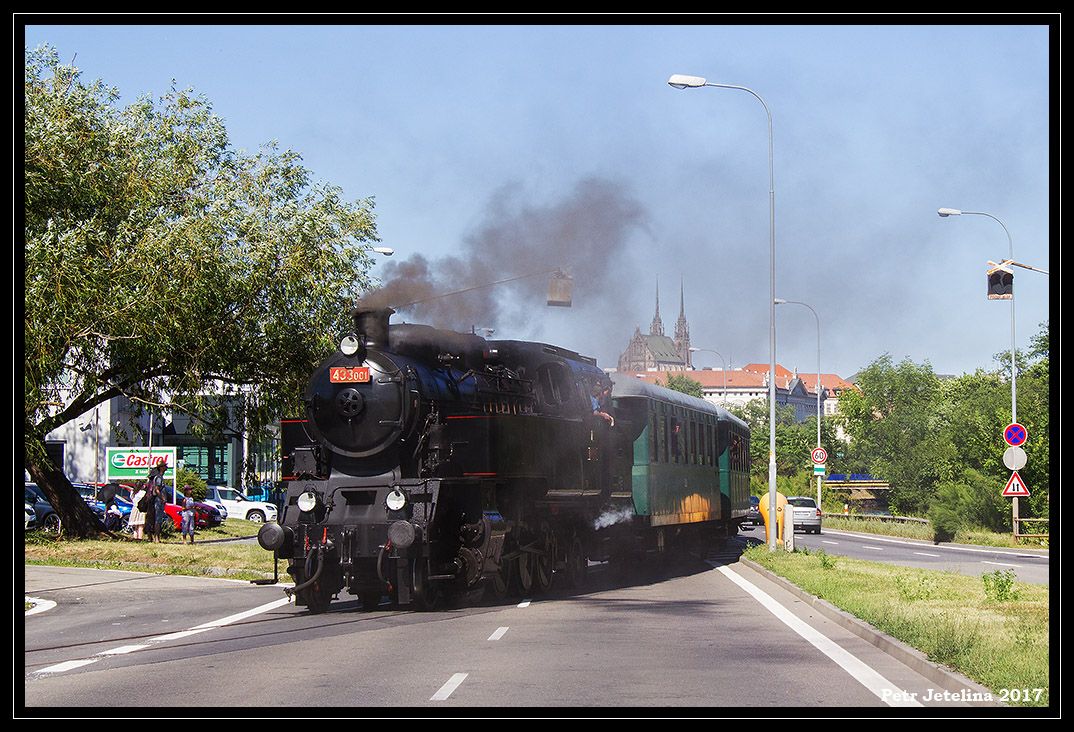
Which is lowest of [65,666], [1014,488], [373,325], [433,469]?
[65,666]

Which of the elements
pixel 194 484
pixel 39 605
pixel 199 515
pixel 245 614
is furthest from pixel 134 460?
pixel 245 614

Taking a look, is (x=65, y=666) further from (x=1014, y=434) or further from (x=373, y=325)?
(x=1014, y=434)

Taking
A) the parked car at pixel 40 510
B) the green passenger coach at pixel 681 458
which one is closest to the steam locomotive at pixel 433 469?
the green passenger coach at pixel 681 458

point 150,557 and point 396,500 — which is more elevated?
point 396,500

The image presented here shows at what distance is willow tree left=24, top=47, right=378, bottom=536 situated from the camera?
2706cm

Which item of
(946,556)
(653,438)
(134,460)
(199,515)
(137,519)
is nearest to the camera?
(653,438)

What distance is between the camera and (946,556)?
34.1m

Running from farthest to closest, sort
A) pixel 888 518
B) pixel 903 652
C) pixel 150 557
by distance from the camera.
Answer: pixel 888 518 → pixel 150 557 → pixel 903 652

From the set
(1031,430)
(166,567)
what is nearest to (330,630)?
(166,567)

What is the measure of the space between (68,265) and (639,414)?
1148 cm

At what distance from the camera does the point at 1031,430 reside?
47438 mm

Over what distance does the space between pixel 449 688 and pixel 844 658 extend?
402 cm
